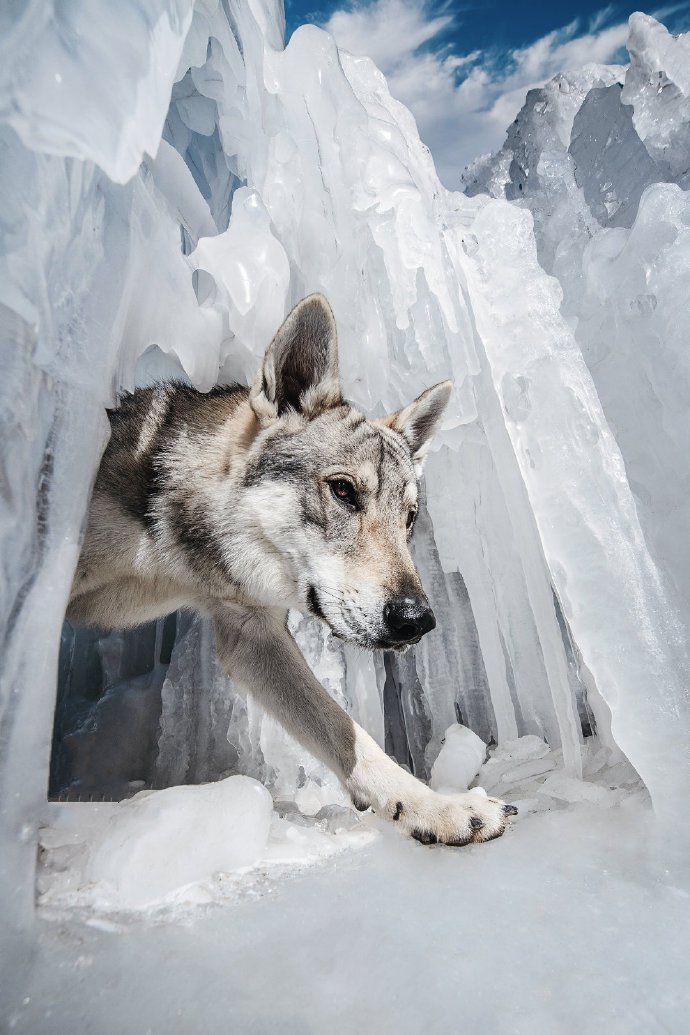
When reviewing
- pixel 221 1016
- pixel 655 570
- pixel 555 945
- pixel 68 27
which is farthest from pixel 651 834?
pixel 68 27

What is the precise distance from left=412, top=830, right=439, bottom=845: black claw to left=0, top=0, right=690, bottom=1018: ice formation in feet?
2.62

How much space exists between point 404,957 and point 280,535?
1.55 metres

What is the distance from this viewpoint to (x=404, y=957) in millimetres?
1521

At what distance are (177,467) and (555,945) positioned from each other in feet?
7.21

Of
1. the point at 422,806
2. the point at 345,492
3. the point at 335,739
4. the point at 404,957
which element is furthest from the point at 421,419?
the point at 404,957

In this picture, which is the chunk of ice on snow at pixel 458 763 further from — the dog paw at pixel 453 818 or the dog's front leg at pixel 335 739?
the dog paw at pixel 453 818

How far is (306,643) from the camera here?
15.3ft

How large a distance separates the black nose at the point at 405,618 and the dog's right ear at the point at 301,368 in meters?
1.11

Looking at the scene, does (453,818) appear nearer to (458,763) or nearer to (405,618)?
(405,618)

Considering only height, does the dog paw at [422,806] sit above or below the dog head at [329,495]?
below

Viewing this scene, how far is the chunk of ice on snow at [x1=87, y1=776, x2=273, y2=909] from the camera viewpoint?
1897 millimetres

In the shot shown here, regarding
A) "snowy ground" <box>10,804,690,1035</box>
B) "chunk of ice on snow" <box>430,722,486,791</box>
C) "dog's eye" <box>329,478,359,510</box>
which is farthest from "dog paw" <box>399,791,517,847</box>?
"chunk of ice on snow" <box>430,722,486,791</box>

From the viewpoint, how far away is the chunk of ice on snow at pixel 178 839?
190cm

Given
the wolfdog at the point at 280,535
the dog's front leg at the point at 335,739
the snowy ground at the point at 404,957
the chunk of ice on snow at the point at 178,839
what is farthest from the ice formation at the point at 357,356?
the dog's front leg at the point at 335,739
